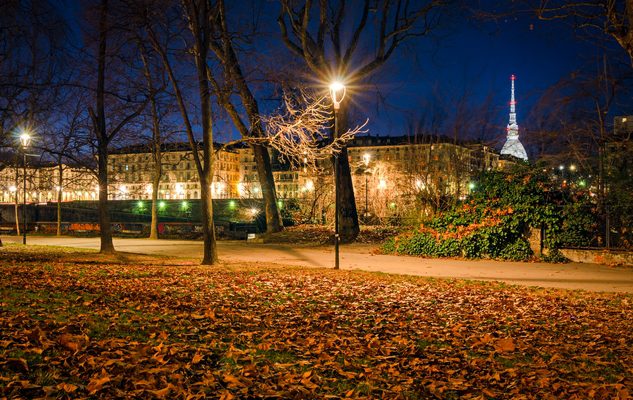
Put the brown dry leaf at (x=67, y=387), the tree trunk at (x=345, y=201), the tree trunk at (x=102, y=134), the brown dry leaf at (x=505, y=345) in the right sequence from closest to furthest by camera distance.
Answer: the brown dry leaf at (x=67, y=387) → the brown dry leaf at (x=505, y=345) → the tree trunk at (x=102, y=134) → the tree trunk at (x=345, y=201)

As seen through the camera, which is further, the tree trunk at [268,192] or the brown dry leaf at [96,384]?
the tree trunk at [268,192]

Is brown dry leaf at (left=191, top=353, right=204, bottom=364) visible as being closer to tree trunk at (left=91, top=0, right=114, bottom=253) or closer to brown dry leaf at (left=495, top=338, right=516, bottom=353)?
brown dry leaf at (left=495, top=338, right=516, bottom=353)

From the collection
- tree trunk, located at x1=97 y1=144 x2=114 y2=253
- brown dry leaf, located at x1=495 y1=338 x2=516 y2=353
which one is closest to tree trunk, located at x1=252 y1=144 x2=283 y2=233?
tree trunk, located at x1=97 y1=144 x2=114 y2=253

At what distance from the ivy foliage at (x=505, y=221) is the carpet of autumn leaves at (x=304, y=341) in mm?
6909

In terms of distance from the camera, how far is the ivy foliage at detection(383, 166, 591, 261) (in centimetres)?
1759

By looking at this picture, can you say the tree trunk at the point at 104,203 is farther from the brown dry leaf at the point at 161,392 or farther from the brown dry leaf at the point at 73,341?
the brown dry leaf at the point at 161,392

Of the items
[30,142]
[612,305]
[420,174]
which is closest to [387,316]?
→ [612,305]

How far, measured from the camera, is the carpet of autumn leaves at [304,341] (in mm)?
4871

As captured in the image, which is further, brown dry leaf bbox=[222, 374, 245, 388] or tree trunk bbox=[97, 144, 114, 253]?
tree trunk bbox=[97, 144, 114, 253]

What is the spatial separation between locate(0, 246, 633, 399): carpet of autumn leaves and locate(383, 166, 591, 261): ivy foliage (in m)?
6.91

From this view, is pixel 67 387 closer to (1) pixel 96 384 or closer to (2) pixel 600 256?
(1) pixel 96 384

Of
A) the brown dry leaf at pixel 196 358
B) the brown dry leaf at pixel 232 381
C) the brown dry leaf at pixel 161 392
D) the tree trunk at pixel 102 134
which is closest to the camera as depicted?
the brown dry leaf at pixel 161 392

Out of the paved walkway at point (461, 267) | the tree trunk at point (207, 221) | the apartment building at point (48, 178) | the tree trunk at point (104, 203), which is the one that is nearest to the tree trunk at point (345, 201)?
the paved walkway at point (461, 267)

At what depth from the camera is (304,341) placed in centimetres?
661
